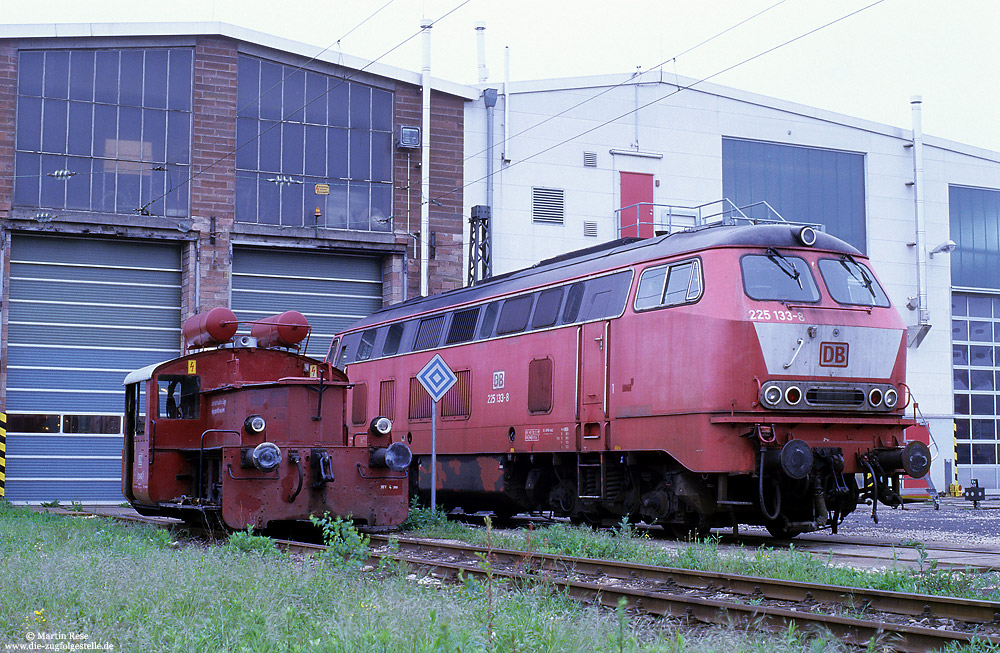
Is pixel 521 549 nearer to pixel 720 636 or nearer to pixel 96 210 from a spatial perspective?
pixel 720 636

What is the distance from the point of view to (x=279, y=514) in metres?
13.3

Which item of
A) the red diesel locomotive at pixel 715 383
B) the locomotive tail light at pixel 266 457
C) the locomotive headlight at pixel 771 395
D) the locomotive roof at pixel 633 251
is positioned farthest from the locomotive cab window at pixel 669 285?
the locomotive tail light at pixel 266 457

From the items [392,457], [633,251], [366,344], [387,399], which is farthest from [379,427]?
[366,344]

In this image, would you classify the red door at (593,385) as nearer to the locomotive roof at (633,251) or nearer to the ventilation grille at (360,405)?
the locomotive roof at (633,251)

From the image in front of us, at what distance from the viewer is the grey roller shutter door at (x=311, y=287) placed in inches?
1088

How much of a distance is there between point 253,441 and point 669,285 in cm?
561

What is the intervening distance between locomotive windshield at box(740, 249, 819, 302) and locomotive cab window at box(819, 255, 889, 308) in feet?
0.96

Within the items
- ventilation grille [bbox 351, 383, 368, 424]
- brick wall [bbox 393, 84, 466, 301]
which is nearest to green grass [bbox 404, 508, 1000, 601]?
ventilation grille [bbox 351, 383, 368, 424]

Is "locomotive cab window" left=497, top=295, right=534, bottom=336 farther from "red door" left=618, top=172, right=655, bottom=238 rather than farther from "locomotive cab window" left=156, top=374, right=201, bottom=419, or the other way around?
"red door" left=618, top=172, right=655, bottom=238

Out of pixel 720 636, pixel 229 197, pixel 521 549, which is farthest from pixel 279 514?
pixel 229 197

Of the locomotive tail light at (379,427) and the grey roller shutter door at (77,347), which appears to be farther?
the grey roller shutter door at (77,347)

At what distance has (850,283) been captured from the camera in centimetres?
1361

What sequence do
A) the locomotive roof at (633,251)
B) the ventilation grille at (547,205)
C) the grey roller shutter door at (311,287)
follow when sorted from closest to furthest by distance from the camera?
1. the locomotive roof at (633,251)
2. the grey roller shutter door at (311,287)
3. the ventilation grille at (547,205)

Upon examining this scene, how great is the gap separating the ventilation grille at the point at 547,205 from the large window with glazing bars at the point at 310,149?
4.06 m
